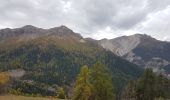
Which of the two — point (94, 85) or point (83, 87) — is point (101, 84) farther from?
point (83, 87)

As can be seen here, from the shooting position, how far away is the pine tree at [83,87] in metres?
90.9

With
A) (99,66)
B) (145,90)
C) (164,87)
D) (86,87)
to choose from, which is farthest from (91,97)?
(164,87)

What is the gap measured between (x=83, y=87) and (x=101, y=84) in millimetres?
4859

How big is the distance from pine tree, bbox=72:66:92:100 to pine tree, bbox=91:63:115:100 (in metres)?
1.40

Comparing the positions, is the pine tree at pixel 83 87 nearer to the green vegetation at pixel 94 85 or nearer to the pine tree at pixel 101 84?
the green vegetation at pixel 94 85

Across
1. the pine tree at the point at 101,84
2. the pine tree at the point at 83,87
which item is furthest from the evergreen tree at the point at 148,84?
the pine tree at the point at 83,87

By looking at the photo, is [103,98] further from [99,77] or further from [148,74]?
[148,74]

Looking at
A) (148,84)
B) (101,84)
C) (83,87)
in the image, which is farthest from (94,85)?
(148,84)

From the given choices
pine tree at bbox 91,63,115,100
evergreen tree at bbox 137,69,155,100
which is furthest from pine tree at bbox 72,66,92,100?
evergreen tree at bbox 137,69,155,100

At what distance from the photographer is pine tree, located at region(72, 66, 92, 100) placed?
90.9 metres

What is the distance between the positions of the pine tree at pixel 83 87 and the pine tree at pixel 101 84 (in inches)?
55.2

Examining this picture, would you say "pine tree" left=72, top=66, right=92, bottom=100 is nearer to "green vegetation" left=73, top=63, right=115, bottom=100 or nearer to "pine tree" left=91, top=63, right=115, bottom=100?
"green vegetation" left=73, top=63, right=115, bottom=100

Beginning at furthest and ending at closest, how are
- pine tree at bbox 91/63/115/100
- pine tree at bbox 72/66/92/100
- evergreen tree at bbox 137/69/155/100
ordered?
evergreen tree at bbox 137/69/155/100 → pine tree at bbox 72/66/92/100 → pine tree at bbox 91/63/115/100

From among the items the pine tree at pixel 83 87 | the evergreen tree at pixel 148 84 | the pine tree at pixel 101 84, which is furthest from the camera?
the evergreen tree at pixel 148 84
